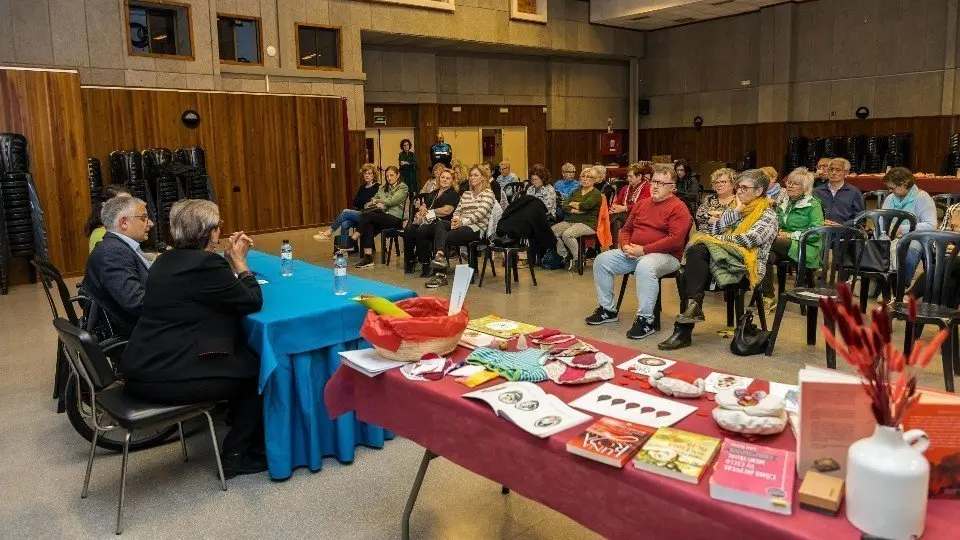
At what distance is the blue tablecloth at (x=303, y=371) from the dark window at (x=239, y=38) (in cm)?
914

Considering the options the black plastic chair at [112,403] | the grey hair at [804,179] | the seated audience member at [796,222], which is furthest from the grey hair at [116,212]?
the grey hair at [804,179]

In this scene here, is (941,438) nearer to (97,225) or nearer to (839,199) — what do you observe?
(97,225)

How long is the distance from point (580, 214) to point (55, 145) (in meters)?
5.88

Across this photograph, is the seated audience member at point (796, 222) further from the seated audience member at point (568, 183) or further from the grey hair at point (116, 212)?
the grey hair at point (116, 212)

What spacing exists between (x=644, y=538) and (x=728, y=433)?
353 millimetres

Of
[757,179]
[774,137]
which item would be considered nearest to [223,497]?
[757,179]

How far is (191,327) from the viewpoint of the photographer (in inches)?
108

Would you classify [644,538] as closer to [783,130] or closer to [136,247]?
[136,247]

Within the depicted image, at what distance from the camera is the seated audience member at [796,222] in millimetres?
5496

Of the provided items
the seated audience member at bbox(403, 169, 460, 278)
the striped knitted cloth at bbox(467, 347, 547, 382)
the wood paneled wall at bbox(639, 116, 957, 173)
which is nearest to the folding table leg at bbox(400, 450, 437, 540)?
the striped knitted cloth at bbox(467, 347, 547, 382)

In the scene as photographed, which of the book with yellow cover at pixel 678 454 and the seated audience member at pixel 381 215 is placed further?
the seated audience member at pixel 381 215

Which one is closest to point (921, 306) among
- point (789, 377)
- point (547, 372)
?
point (789, 377)

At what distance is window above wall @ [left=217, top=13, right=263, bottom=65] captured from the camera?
11.0 metres

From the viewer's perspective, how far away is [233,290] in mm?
2770
